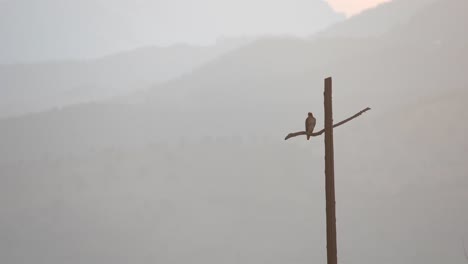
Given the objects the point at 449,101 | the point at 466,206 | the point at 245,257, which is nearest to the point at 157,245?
the point at 245,257

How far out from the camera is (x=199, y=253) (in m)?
125

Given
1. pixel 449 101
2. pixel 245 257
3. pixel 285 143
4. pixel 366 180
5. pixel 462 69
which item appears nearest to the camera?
pixel 245 257

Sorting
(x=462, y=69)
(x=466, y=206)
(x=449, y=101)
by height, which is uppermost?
(x=462, y=69)

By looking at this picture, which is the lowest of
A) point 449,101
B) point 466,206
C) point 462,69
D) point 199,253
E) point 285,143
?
point 199,253

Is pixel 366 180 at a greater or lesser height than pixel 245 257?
greater

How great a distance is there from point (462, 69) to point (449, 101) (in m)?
44.5

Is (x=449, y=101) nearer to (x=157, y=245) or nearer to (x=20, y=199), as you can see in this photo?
(x=157, y=245)

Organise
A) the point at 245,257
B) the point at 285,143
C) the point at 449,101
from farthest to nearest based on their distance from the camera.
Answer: the point at 285,143 → the point at 449,101 → the point at 245,257

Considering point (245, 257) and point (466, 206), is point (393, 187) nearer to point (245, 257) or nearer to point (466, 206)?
point (466, 206)

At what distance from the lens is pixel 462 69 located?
7618 inches

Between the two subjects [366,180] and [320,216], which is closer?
[320,216]

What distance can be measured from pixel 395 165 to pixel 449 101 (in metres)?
29.4

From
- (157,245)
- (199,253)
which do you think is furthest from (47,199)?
(199,253)

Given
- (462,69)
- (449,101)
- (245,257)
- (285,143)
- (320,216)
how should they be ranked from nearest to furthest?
1. (245,257)
2. (320,216)
3. (449,101)
4. (285,143)
5. (462,69)
